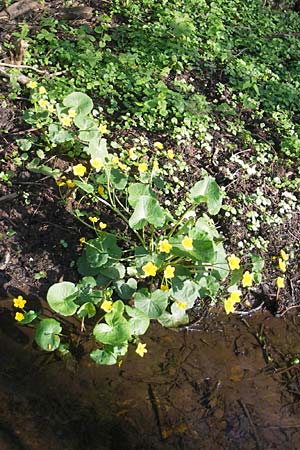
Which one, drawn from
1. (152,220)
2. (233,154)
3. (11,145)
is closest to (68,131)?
(11,145)

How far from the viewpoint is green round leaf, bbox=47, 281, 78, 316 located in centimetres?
301

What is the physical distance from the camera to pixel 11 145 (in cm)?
381

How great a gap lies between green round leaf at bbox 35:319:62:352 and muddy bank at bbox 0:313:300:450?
93 mm

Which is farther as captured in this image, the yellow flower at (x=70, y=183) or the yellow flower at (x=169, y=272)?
the yellow flower at (x=70, y=183)

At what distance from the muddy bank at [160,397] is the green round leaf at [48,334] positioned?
0.30 ft

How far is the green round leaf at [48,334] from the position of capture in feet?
9.64

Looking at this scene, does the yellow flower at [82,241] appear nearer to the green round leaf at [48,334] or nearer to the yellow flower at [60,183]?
the yellow flower at [60,183]

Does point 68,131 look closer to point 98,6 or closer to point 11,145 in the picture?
point 11,145

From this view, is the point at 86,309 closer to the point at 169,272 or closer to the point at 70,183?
the point at 169,272

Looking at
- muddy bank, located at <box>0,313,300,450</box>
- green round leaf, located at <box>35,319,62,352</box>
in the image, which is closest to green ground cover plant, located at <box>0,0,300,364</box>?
green round leaf, located at <box>35,319,62,352</box>

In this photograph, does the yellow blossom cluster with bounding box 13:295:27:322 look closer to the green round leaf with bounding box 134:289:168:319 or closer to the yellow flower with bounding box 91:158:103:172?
the green round leaf with bounding box 134:289:168:319

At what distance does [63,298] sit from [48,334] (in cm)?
21

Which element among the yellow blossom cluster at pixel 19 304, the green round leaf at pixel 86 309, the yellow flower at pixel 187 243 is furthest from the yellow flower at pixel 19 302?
the yellow flower at pixel 187 243

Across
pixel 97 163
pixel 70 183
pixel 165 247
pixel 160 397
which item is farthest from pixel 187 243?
pixel 70 183
